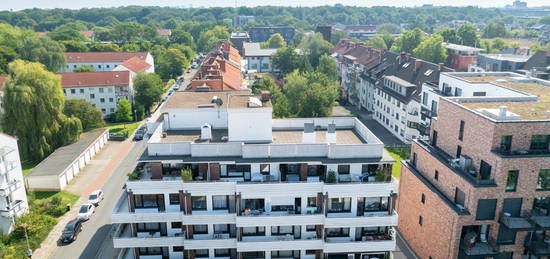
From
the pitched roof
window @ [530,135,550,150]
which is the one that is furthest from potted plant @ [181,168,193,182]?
the pitched roof

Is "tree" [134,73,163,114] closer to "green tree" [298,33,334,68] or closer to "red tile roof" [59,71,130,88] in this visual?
"red tile roof" [59,71,130,88]

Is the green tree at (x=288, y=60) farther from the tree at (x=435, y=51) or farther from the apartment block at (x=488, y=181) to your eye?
the apartment block at (x=488, y=181)

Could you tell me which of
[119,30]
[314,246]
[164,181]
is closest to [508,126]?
[314,246]

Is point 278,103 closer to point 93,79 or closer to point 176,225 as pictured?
point 176,225

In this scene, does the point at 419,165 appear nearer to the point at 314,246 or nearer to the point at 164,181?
the point at 314,246

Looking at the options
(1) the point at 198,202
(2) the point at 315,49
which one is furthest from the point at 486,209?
(2) the point at 315,49

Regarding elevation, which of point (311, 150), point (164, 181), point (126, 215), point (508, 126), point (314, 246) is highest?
point (508, 126)

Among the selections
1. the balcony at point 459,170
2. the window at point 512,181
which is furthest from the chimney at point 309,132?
the window at point 512,181
